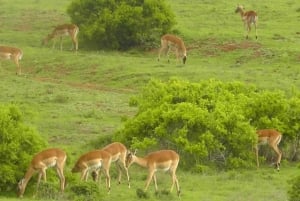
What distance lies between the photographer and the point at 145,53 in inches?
1235

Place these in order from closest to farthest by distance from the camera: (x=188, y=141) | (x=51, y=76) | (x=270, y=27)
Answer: (x=188, y=141), (x=51, y=76), (x=270, y=27)

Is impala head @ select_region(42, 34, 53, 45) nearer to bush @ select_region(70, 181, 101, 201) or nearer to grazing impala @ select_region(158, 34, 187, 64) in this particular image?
grazing impala @ select_region(158, 34, 187, 64)

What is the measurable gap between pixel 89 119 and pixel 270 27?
543 inches

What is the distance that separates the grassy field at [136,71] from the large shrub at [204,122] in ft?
2.38

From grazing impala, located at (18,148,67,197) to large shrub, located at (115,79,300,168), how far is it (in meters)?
3.84

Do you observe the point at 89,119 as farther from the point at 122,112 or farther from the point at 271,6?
the point at 271,6

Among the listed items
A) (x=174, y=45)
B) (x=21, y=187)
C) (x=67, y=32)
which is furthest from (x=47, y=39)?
(x=21, y=187)

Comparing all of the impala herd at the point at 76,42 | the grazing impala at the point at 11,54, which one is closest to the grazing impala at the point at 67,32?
the impala herd at the point at 76,42

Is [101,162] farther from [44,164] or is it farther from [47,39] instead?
[47,39]

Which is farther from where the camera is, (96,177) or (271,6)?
(271,6)

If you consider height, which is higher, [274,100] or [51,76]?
[274,100]

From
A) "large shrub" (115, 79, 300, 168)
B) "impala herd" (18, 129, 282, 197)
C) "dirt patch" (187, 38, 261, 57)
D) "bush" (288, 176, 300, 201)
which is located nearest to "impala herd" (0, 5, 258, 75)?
"dirt patch" (187, 38, 261, 57)

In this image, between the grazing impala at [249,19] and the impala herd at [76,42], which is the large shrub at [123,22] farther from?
the grazing impala at [249,19]

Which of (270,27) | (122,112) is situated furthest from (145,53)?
(122,112)
